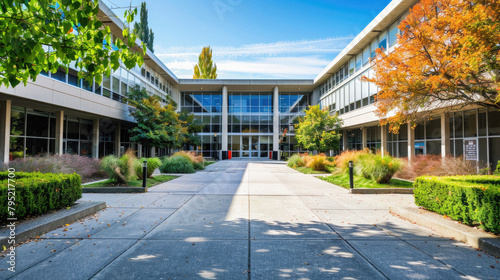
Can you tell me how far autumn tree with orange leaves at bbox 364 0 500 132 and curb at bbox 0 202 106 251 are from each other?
9.67 m

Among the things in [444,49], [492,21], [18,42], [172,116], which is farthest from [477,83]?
[172,116]

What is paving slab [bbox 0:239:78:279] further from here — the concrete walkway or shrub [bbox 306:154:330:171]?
shrub [bbox 306:154:330:171]

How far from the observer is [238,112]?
4116 centimetres

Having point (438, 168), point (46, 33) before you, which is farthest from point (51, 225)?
point (438, 168)

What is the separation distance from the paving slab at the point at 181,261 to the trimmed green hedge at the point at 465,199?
4.24 metres

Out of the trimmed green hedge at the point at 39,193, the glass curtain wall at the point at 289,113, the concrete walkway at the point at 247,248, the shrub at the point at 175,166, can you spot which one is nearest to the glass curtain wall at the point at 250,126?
the glass curtain wall at the point at 289,113

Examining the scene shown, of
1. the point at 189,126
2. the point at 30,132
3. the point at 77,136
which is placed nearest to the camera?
the point at 30,132

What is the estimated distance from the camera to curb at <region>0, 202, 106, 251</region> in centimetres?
431

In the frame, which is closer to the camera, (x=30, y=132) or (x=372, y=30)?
(x=30, y=132)

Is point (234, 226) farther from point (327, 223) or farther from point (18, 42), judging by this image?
point (18, 42)

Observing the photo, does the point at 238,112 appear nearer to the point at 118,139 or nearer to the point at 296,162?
the point at 118,139

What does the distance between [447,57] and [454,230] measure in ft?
16.2

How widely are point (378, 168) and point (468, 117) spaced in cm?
831

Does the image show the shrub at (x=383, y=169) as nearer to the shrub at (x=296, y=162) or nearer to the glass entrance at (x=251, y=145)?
the shrub at (x=296, y=162)
